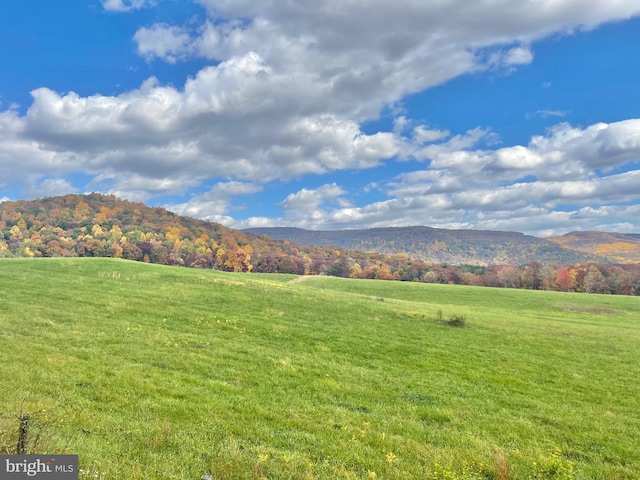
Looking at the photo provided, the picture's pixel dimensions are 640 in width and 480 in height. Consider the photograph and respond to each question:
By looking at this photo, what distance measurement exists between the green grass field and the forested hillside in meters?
91.2

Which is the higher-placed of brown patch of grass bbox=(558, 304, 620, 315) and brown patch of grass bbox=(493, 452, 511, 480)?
brown patch of grass bbox=(493, 452, 511, 480)

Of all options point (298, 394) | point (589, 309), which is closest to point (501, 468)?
point (298, 394)

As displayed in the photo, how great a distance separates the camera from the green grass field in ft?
29.7

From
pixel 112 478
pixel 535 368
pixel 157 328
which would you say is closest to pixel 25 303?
pixel 157 328

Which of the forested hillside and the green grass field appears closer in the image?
the green grass field

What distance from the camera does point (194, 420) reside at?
10.8 m

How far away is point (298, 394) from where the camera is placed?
45.2 ft

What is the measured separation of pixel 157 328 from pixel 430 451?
17.7 m

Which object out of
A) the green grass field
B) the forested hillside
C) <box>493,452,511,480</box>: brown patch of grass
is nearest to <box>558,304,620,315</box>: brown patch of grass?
the green grass field

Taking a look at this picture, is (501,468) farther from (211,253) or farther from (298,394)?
(211,253)

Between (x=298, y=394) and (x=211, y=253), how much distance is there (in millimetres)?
139187

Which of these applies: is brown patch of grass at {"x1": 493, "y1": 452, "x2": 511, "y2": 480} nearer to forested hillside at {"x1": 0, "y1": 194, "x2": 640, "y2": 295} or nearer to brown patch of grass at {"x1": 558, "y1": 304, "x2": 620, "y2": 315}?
brown patch of grass at {"x1": 558, "y1": 304, "x2": 620, "y2": 315}

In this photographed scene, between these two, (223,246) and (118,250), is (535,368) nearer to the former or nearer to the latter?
(118,250)

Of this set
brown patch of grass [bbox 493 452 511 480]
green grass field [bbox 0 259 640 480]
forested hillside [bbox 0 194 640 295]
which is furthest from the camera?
forested hillside [bbox 0 194 640 295]
